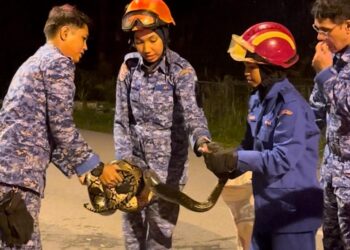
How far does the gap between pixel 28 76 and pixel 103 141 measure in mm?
8430

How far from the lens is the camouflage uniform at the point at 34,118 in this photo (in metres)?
4.73

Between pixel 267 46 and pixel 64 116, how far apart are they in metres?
1.16

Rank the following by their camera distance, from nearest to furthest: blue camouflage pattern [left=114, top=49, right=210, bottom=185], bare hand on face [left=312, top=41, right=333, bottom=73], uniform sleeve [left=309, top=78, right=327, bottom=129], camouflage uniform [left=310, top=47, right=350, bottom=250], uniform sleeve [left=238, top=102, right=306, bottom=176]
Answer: uniform sleeve [left=238, top=102, right=306, bottom=176] → camouflage uniform [left=310, top=47, right=350, bottom=250] → bare hand on face [left=312, top=41, right=333, bottom=73] → uniform sleeve [left=309, top=78, right=327, bottom=129] → blue camouflage pattern [left=114, top=49, right=210, bottom=185]

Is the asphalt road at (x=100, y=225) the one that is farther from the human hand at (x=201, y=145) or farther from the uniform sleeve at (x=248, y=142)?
the uniform sleeve at (x=248, y=142)

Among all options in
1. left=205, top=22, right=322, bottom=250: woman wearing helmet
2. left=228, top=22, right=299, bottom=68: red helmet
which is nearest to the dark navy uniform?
left=205, top=22, right=322, bottom=250: woman wearing helmet

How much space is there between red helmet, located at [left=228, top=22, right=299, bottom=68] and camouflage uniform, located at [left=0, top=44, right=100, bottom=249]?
93 centimetres

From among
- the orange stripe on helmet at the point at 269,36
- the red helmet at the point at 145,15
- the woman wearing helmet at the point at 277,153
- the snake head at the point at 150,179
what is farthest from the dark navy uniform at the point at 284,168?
the red helmet at the point at 145,15

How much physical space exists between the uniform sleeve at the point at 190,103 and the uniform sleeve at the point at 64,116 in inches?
32.9

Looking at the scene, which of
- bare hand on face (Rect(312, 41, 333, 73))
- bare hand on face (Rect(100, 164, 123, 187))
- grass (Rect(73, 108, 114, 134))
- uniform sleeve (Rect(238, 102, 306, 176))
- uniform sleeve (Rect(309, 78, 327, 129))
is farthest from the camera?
grass (Rect(73, 108, 114, 134))

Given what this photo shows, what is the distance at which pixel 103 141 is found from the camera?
518 inches

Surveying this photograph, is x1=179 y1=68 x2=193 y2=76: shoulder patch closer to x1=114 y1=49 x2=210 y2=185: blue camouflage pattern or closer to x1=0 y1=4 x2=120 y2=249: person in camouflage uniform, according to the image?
x1=114 y1=49 x2=210 y2=185: blue camouflage pattern

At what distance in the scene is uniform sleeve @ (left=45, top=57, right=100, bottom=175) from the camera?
4.72 meters

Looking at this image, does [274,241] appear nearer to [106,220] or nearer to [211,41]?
[106,220]

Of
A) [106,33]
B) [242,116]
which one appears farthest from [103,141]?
[106,33]
